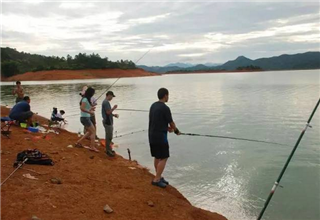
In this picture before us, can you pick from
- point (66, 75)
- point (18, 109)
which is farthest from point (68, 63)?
point (18, 109)

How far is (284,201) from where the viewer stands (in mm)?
6984

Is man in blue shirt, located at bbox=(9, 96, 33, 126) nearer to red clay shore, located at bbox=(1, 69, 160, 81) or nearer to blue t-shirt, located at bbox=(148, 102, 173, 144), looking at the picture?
blue t-shirt, located at bbox=(148, 102, 173, 144)

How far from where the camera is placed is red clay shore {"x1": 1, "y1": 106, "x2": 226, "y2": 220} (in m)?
4.70

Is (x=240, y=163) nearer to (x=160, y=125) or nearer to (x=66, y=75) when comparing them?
(x=160, y=125)

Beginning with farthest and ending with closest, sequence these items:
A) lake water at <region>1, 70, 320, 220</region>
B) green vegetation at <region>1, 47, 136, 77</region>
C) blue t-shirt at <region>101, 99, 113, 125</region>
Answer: green vegetation at <region>1, 47, 136, 77</region>, blue t-shirt at <region>101, 99, 113, 125</region>, lake water at <region>1, 70, 320, 220</region>

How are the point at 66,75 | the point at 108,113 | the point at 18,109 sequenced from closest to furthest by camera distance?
the point at 108,113
the point at 18,109
the point at 66,75

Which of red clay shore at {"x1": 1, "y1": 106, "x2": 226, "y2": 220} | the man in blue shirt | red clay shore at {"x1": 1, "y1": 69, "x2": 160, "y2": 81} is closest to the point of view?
red clay shore at {"x1": 1, "y1": 106, "x2": 226, "y2": 220}

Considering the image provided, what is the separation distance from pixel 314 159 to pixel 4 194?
8880 mm

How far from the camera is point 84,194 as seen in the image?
5426 mm

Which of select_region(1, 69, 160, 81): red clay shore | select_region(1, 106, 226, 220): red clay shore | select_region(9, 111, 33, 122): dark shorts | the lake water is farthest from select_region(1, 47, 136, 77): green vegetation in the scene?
select_region(1, 106, 226, 220): red clay shore

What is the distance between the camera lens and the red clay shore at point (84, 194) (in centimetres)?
470

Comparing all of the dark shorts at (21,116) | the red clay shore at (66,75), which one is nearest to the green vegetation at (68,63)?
the red clay shore at (66,75)

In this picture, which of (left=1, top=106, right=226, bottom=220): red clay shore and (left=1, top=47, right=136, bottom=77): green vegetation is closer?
(left=1, top=106, right=226, bottom=220): red clay shore

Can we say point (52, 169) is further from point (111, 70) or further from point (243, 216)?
point (111, 70)
